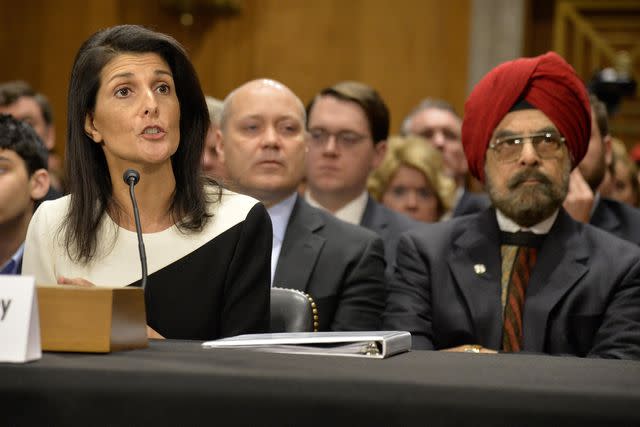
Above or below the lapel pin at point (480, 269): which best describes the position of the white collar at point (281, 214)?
above

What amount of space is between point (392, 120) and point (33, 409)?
616 centimetres

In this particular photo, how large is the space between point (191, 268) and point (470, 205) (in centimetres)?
279

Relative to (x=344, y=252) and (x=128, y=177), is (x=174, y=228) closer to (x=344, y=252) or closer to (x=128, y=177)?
(x=128, y=177)

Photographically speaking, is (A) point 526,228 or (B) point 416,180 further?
(B) point 416,180

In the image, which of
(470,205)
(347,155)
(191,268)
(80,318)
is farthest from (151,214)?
(470,205)

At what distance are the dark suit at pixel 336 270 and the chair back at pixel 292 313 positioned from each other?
682 mm

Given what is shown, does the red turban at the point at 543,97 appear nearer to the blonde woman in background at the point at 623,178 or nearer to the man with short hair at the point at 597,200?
the man with short hair at the point at 597,200

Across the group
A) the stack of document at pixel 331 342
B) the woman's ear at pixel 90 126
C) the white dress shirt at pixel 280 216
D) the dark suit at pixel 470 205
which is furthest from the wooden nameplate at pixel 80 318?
the dark suit at pixel 470 205

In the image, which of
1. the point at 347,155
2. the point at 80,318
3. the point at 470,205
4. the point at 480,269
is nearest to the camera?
the point at 80,318

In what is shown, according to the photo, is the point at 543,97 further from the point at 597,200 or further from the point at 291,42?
the point at 291,42

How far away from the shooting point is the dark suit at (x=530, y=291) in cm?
301

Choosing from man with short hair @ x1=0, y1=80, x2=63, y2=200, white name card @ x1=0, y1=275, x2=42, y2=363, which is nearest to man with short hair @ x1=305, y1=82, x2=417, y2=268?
man with short hair @ x1=0, y1=80, x2=63, y2=200

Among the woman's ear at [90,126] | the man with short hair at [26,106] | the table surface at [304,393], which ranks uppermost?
the man with short hair at [26,106]

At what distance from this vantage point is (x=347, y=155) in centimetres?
476
